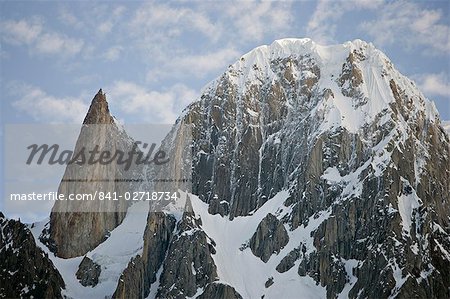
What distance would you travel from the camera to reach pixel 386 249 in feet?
653

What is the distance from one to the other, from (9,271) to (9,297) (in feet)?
26.9

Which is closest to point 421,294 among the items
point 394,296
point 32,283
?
point 394,296

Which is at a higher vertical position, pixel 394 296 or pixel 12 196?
pixel 12 196

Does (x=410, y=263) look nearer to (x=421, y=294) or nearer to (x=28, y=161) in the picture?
(x=421, y=294)

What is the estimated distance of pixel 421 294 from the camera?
7574 inches

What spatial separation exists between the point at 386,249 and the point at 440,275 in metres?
13.6

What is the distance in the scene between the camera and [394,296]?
628 feet

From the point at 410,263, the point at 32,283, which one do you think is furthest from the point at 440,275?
the point at 32,283

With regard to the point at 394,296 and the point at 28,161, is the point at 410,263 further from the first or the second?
the point at 28,161

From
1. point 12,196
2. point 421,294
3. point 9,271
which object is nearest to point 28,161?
point 12,196

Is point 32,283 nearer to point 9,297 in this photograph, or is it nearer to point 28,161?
point 9,297

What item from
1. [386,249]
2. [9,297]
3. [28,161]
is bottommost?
[9,297]

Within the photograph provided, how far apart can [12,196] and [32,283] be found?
2090cm

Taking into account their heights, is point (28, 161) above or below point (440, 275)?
above
